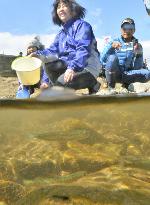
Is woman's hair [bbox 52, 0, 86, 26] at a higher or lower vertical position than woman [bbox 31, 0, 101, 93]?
higher

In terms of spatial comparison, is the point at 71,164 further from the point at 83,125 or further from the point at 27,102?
the point at 27,102

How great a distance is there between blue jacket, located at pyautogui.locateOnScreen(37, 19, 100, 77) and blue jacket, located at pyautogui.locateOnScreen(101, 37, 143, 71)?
2.83ft

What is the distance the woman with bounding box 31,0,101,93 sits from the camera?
6.08m

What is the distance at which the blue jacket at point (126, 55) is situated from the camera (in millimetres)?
7207

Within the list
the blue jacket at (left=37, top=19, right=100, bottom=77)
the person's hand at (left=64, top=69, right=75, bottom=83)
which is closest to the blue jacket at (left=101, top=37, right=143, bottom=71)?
the blue jacket at (left=37, top=19, right=100, bottom=77)

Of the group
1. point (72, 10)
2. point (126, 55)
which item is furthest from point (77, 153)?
point (126, 55)

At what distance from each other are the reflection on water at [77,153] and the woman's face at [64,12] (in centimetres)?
153

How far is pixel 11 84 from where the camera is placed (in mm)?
12266

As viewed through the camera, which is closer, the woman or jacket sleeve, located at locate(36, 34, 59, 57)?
the woman

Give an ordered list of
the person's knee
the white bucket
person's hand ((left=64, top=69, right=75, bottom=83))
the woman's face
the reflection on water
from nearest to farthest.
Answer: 1. the reflection on water
2. person's hand ((left=64, top=69, right=75, bottom=83))
3. the white bucket
4. the woman's face
5. the person's knee

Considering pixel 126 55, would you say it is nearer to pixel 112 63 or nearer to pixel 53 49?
pixel 112 63

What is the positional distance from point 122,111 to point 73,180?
1968 mm

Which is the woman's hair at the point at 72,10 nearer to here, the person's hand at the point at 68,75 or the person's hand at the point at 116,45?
the person's hand at the point at 116,45

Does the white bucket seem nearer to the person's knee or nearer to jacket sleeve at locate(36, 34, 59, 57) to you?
jacket sleeve at locate(36, 34, 59, 57)
